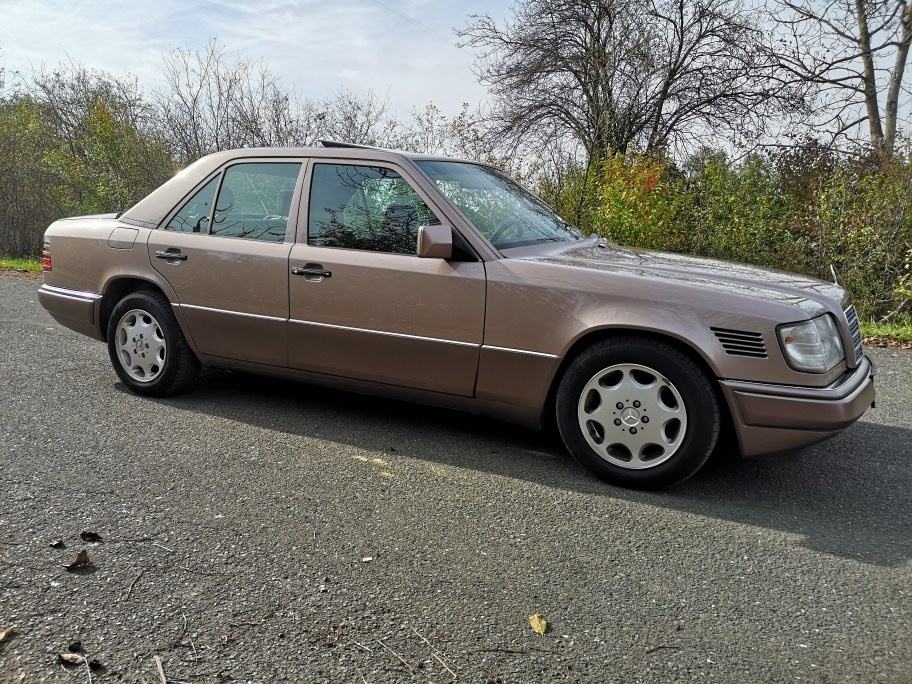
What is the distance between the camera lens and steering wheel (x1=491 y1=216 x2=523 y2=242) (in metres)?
4.11

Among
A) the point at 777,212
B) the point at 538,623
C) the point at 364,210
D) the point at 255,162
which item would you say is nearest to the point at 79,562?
the point at 538,623

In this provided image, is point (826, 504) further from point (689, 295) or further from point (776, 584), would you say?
point (689, 295)

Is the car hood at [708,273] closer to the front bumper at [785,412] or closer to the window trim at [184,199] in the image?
the front bumper at [785,412]

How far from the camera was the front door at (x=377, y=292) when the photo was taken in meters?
3.97

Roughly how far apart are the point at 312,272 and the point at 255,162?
99 centimetres

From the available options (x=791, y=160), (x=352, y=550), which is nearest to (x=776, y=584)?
(x=352, y=550)

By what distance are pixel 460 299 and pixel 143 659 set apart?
2.29 meters

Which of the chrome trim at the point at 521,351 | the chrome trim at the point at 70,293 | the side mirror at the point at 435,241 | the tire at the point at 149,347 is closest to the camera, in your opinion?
the chrome trim at the point at 521,351

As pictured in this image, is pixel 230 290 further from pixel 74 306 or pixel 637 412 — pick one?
pixel 637 412

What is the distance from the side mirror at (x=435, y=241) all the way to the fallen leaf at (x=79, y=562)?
2.07 meters

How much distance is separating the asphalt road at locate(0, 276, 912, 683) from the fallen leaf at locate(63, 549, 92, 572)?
0.06 metres

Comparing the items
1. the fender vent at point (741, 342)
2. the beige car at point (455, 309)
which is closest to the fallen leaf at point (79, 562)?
the beige car at point (455, 309)

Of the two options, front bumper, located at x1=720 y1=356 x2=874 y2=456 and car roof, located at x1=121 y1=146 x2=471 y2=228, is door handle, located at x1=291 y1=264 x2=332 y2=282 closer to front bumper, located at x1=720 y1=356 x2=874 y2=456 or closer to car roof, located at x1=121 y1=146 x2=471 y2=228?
car roof, located at x1=121 y1=146 x2=471 y2=228

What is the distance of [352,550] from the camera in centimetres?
294
